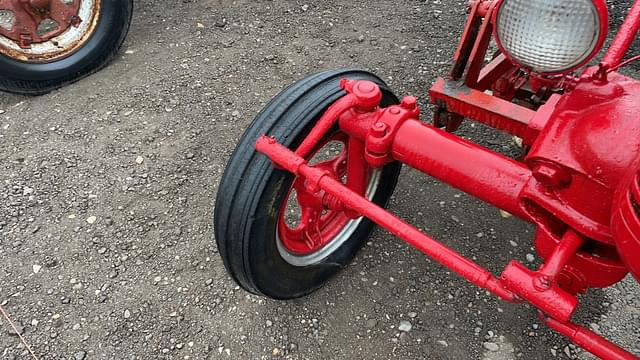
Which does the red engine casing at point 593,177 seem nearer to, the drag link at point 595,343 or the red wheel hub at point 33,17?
the drag link at point 595,343

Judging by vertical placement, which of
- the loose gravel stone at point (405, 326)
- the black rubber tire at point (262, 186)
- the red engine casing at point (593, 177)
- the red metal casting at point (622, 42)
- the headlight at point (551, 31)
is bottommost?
the loose gravel stone at point (405, 326)

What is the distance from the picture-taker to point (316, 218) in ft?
7.29

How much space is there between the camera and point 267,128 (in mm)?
1841

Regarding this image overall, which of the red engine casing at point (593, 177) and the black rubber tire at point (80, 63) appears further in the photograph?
the black rubber tire at point (80, 63)

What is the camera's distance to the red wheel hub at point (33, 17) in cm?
317

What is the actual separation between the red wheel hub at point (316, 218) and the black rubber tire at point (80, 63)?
75.7 inches

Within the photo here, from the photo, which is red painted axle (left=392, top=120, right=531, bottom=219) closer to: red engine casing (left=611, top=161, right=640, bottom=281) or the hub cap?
red engine casing (left=611, top=161, right=640, bottom=281)

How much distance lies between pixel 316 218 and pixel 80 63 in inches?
81.0

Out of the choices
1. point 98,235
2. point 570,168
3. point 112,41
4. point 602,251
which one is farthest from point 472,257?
point 112,41

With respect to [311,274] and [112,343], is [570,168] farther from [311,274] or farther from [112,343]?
[112,343]

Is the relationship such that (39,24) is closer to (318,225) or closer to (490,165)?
(318,225)

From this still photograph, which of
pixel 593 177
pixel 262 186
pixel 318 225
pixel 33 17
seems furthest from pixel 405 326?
pixel 33 17

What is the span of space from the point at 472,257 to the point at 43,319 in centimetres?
188

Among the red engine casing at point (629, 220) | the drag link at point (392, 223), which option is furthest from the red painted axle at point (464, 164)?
the red engine casing at point (629, 220)
